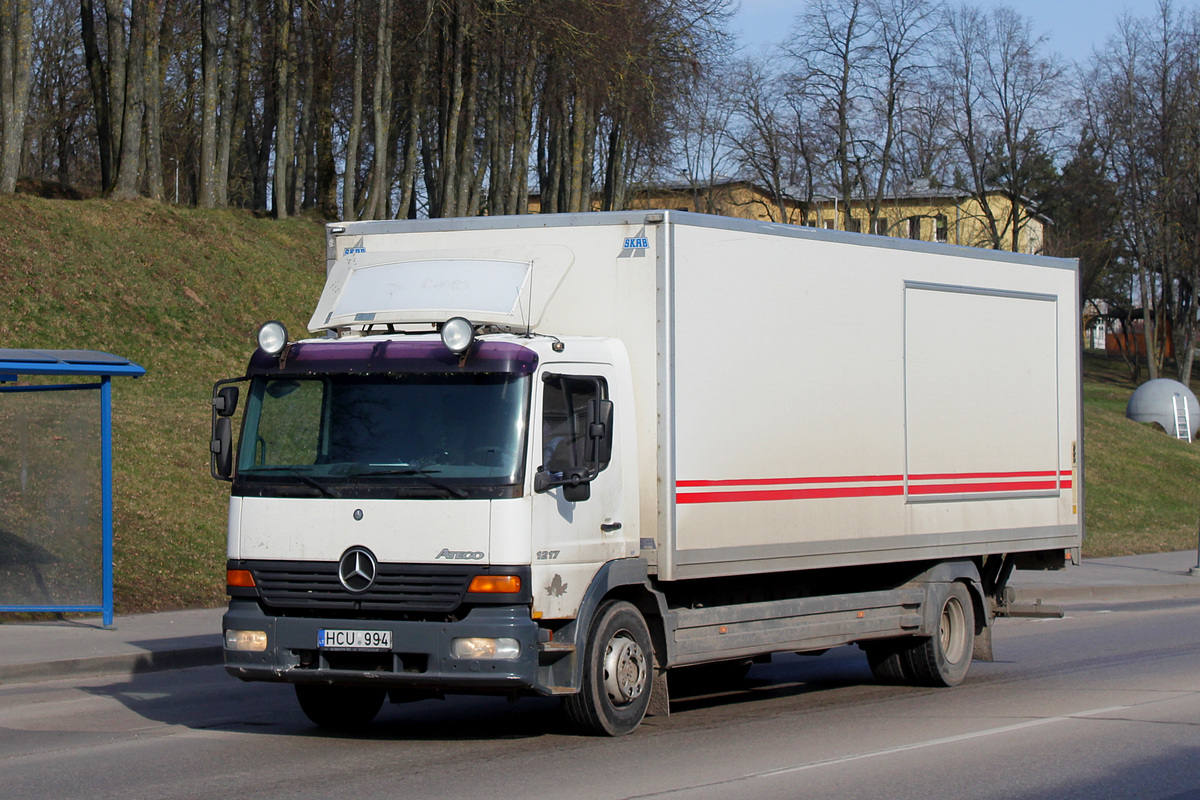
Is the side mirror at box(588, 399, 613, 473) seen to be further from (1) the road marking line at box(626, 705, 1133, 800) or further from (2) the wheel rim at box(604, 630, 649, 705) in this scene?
(1) the road marking line at box(626, 705, 1133, 800)

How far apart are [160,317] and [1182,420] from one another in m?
38.6

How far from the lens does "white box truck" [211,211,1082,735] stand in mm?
7961

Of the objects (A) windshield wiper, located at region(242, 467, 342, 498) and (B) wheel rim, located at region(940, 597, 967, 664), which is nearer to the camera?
(A) windshield wiper, located at region(242, 467, 342, 498)

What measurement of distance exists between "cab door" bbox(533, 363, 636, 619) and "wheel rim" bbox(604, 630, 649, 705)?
509 mm

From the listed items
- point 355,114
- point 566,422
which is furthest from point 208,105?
point 566,422

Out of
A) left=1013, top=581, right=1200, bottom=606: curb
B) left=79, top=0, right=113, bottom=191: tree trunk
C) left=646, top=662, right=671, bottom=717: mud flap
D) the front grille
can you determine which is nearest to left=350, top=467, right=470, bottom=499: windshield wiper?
the front grille

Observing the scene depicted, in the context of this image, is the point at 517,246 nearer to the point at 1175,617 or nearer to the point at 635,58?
the point at 1175,617

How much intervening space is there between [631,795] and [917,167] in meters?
47.9

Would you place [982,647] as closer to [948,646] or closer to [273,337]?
[948,646]

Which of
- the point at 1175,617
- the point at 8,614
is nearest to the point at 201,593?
the point at 8,614

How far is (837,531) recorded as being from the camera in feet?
33.2

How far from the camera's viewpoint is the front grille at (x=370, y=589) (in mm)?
7879

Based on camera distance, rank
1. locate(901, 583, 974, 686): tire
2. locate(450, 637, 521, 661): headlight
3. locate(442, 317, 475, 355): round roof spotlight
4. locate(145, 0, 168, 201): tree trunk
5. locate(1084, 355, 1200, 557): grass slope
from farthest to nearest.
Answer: locate(145, 0, 168, 201): tree trunk < locate(1084, 355, 1200, 557): grass slope < locate(901, 583, 974, 686): tire < locate(442, 317, 475, 355): round roof spotlight < locate(450, 637, 521, 661): headlight

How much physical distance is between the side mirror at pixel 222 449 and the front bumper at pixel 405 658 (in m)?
1.00
